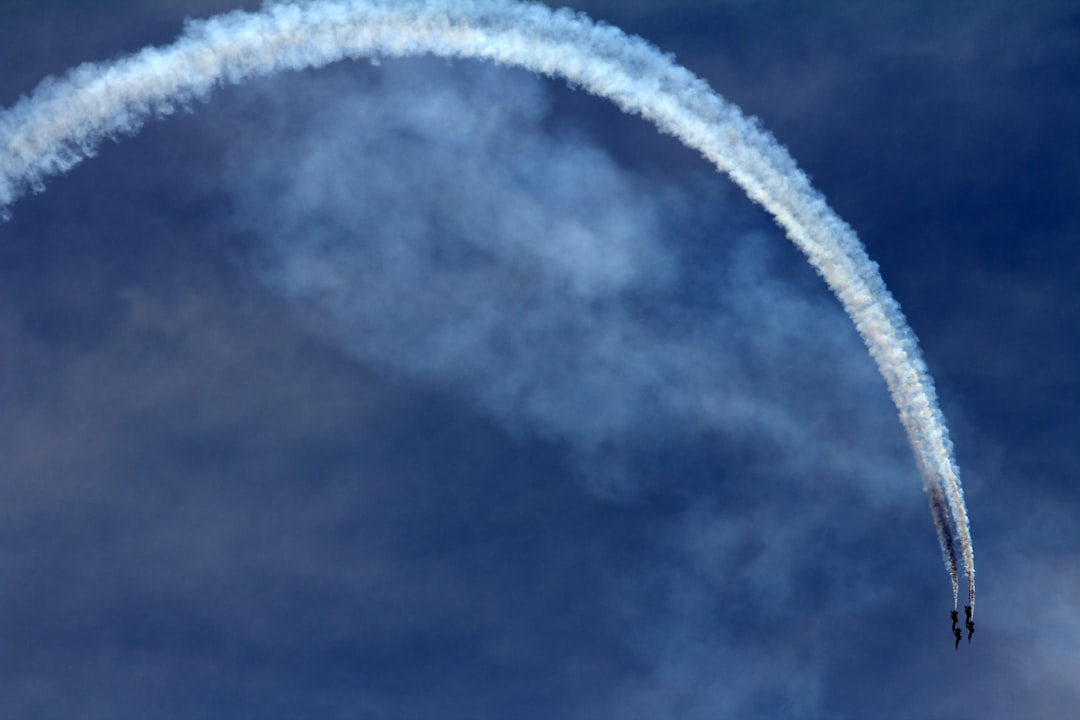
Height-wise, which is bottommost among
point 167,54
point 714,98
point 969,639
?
point 969,639

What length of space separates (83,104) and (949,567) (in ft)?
145

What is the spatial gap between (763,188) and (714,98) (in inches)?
173

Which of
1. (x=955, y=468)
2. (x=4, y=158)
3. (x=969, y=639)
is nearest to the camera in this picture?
(x=4, y=158)

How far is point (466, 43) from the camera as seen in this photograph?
56.5 m

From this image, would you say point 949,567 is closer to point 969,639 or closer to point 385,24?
point 969,639

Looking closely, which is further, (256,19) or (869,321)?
(869,321)

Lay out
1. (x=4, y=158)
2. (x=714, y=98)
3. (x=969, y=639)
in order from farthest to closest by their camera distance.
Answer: (x=969, y=639) < (x=714, y=98) < (x=4, y=158)

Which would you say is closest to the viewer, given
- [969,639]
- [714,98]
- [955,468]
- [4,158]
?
[4,158]

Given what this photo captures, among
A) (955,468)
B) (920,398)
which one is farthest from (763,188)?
(955,468)

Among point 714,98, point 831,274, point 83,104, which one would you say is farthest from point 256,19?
point 831,274

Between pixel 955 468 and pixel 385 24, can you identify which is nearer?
pixel 385 24

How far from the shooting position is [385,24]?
55656 millimetres

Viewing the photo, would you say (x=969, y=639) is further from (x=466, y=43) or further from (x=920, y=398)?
(x=466, y=43)

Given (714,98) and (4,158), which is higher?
(714,98)
